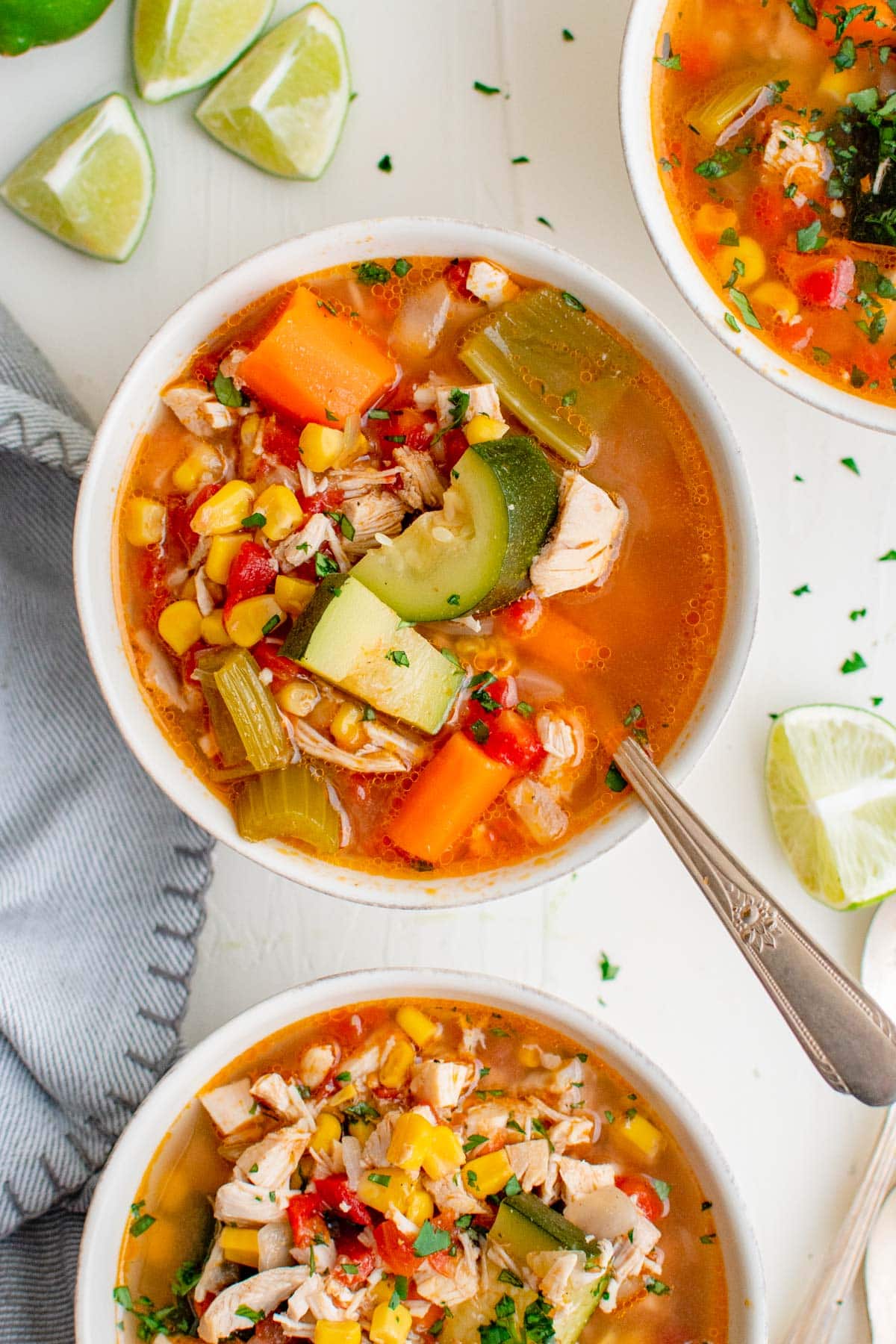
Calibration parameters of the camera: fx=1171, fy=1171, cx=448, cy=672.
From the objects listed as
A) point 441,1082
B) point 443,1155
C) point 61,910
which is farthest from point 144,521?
point 443,1155

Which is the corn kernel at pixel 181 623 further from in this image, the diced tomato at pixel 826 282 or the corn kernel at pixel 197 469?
the diced tomato at pixel 826 282

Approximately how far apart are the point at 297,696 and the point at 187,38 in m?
1.66

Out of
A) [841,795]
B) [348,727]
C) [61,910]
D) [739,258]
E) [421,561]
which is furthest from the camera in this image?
[841,795]

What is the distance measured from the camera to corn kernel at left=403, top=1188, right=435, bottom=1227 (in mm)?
2492

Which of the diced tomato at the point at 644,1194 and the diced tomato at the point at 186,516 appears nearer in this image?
the diced tomato at the point at 186,516

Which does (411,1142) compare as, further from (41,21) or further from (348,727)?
(41,21)

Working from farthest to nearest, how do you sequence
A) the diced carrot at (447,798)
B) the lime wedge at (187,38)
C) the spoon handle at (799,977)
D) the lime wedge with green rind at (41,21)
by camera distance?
1. the lime wedge at (187,38)
2. the lime wedge with green rind at (41,21)
3. the diced carrot at (447,798)
4. the spoon handle at (799,977)

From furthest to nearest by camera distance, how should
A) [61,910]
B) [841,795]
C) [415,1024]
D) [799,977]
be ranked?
[841,795], [61,910], [415,1024], [799,977]

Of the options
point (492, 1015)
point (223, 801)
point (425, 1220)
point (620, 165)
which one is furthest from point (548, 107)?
point (425, 1220)

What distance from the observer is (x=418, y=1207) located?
250 cm

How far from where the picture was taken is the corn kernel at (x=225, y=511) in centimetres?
241

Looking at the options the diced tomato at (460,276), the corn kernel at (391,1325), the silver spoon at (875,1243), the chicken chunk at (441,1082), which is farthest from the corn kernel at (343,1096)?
the diced tomato at (460,276)

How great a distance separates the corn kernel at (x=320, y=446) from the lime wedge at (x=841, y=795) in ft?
4.60

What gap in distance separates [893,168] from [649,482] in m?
0.93
